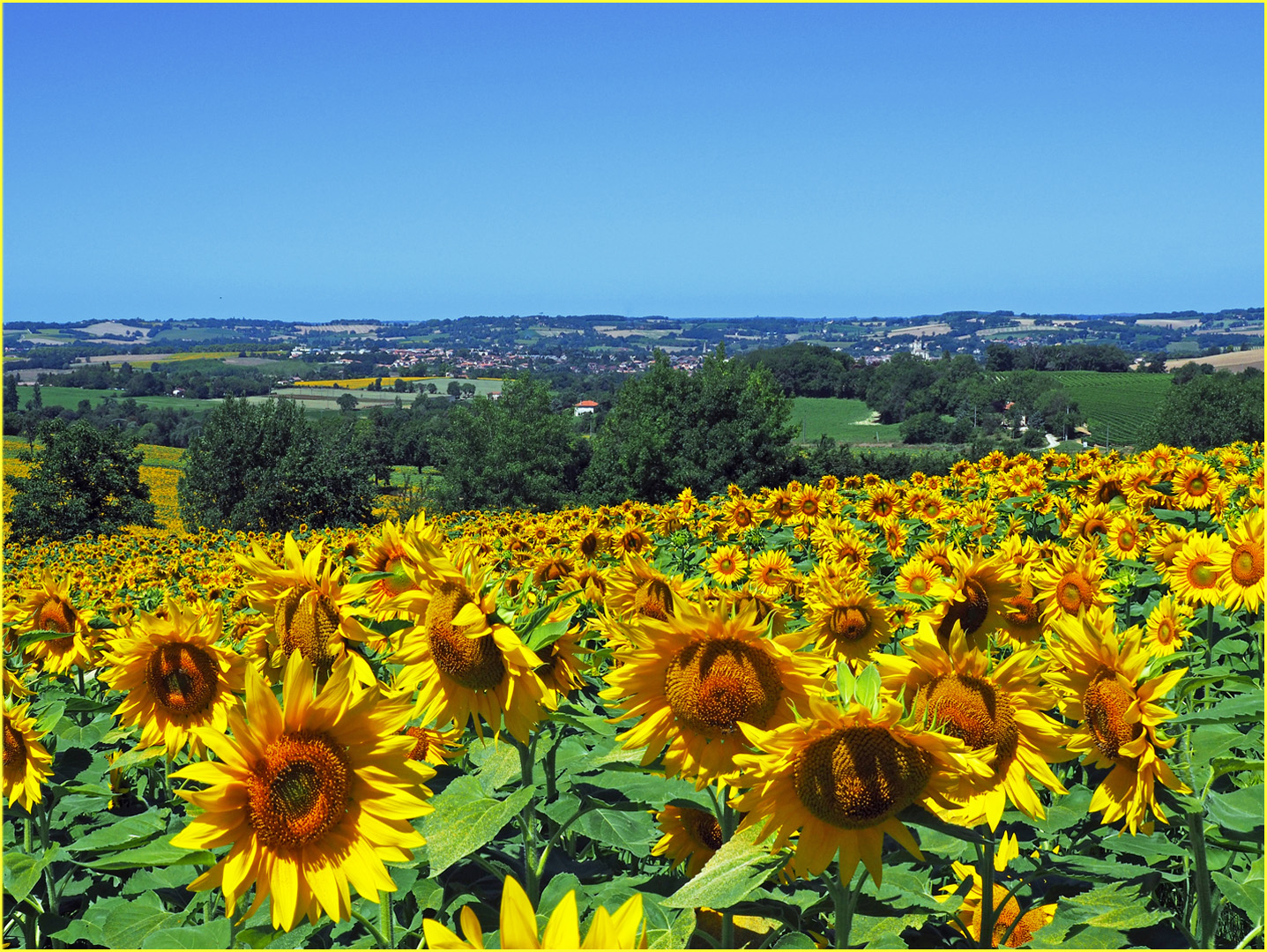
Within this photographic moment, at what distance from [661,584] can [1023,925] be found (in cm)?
144

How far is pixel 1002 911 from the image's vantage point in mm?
2854

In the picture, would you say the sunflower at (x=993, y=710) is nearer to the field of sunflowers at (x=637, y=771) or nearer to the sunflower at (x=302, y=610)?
the field of sunflowers at (x=637, y=771)

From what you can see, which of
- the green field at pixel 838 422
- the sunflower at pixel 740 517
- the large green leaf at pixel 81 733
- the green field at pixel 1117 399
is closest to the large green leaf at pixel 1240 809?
the large green leaf at pixel 81 733

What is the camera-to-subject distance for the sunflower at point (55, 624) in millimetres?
4258

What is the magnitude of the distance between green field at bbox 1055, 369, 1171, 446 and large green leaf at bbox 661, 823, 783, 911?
8079 cm

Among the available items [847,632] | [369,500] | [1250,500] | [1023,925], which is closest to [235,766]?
[1023,925]

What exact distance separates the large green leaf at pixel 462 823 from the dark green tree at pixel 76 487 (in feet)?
183

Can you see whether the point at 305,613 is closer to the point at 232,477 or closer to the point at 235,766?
the point at 235,766

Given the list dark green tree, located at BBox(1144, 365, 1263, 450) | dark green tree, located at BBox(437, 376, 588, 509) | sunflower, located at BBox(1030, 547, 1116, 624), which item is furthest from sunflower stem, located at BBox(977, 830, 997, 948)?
dark green tree, located at BBox(1144, 365, 1263, 450)

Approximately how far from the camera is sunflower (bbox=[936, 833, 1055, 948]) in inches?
103

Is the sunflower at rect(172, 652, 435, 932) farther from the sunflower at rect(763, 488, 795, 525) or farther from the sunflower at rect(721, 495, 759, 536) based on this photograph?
the sunflower at rect(763, 488, 795, 525)

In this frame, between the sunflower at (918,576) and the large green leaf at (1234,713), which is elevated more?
the large green leaf at (1234,713)

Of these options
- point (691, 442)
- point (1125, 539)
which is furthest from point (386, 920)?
point (691, 442)

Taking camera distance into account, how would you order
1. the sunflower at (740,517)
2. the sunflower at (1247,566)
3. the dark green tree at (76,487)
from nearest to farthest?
the sunflower at (1247,566) < the sunflower at (740,517) < the dark green tree at (76,487)
